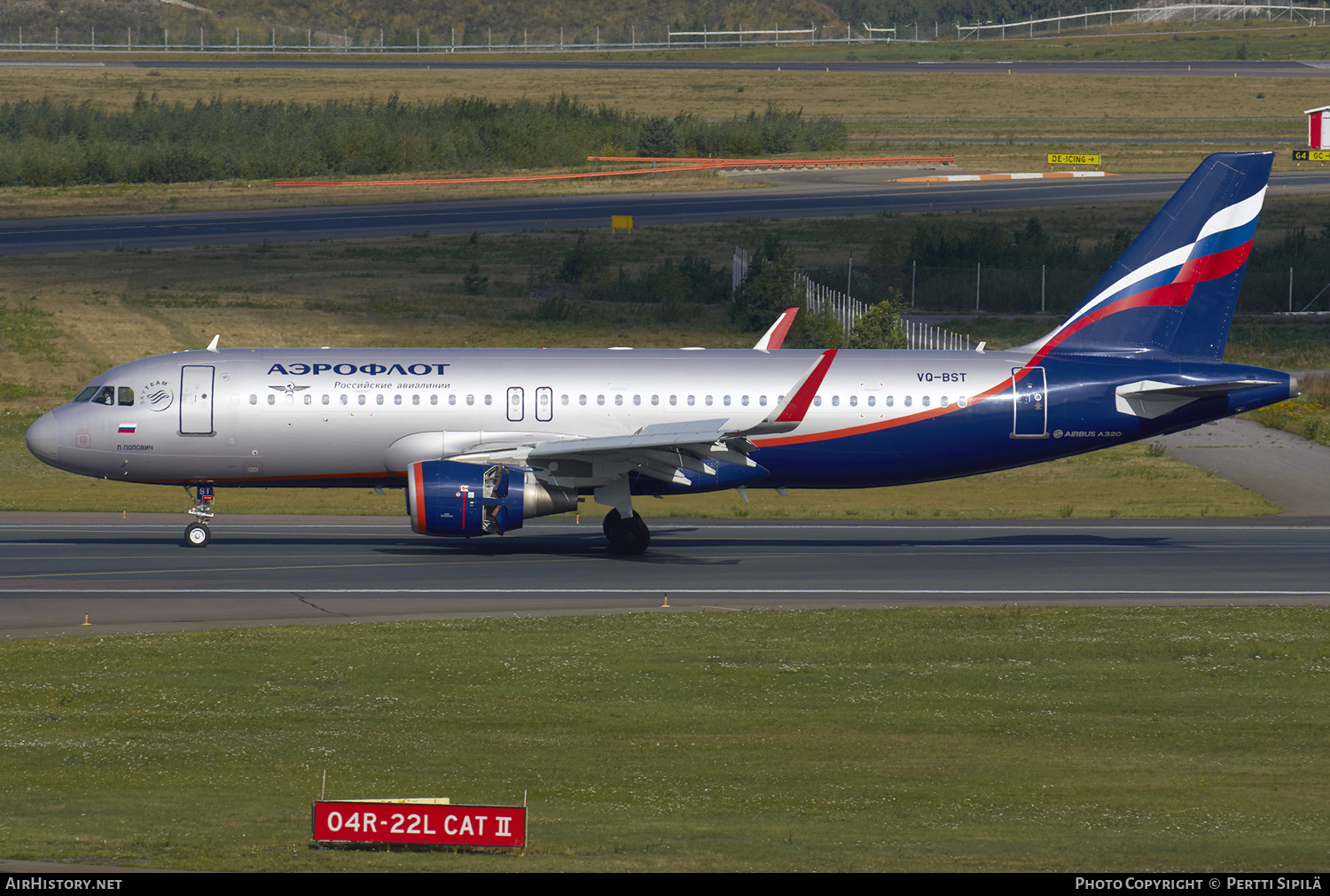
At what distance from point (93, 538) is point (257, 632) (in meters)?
13.1

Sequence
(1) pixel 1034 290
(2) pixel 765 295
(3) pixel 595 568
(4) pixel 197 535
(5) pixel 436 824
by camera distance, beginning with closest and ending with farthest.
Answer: (5) pixel 436 824
(3) pixel 595 568
(4) pixel 197 535
(2) pixel 765 295
(1) pixel 1034 290

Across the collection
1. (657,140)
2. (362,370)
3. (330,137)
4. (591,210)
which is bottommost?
(362,370)

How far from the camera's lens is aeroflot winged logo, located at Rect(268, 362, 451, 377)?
3503 cm

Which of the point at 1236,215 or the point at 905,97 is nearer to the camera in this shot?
the point at 1236,215

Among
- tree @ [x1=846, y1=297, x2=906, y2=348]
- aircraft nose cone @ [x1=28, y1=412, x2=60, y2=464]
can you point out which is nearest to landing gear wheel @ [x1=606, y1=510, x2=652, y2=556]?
aircraft nose cone @ [x1=28, y1=412, x2=60, y2=464]

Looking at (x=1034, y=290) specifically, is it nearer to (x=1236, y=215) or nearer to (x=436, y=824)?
(x=1236, y=215)

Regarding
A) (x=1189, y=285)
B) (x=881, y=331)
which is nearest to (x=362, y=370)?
(x=1189, y=285)

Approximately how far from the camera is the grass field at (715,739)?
14047 mm

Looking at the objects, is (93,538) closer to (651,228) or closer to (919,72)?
(651,228)

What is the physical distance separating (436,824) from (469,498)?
20693mm

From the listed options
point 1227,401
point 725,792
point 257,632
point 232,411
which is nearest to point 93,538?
point 232,411

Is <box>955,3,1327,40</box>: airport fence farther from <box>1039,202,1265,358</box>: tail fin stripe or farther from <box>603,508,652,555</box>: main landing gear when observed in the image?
<box>603,508,652,555</box>: main landing gear

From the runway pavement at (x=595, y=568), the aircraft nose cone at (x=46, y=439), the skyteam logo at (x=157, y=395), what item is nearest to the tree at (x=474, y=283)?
the runway pavement at (x=595, y=568)

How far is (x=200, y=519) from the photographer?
3619 cm
